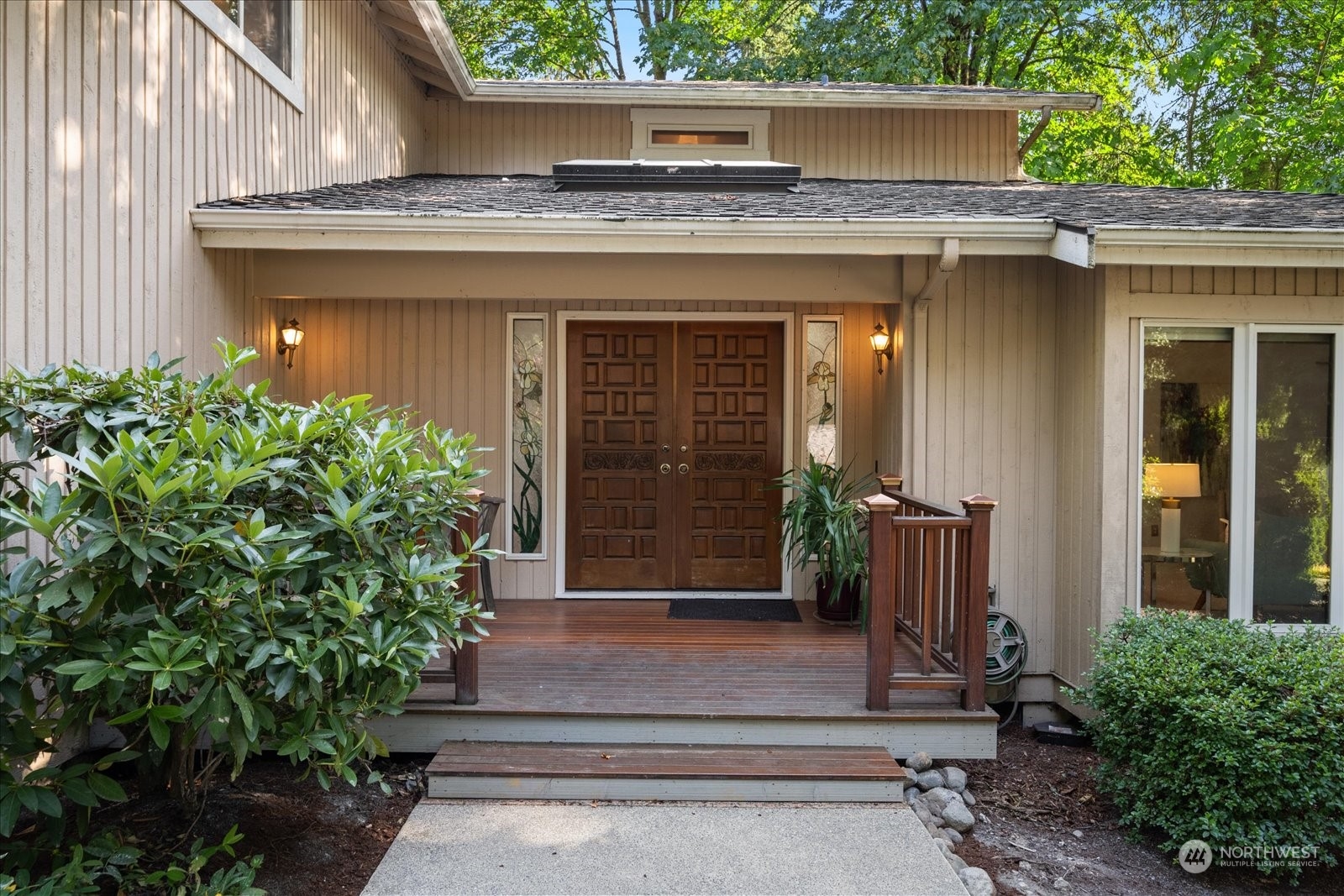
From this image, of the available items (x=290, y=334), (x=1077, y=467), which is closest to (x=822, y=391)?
(x=1077, y=467)

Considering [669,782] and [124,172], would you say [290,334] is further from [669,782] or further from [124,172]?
[669,782]

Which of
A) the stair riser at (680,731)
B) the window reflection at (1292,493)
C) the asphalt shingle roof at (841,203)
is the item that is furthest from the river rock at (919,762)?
the asphalt shingle roof at (841,203)

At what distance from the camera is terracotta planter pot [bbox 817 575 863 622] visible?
592 cm

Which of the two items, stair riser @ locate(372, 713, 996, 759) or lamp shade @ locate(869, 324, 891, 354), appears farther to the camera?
lamp shade @ locate(869, 324, 891, 354)

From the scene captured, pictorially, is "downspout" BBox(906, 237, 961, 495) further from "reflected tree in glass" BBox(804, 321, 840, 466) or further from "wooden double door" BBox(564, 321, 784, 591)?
"wooden double door" BBox(564, 321, 784, 591)

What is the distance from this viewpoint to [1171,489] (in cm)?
483

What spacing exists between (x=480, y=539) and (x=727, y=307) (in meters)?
3.62

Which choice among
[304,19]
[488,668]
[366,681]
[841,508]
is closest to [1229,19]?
[841,508]

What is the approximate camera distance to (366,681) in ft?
10.2

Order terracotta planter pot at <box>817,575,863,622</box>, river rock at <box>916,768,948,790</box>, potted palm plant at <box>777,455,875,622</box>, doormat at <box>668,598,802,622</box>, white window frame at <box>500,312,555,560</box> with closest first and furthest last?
river rock at <box>916,768,948,790</box> → potted palm plant at <box>777,455,875,622</box> → terracotta planter pot at <box>817,575,863,622</box> → doormat at <box>668,598,802,622</box> → white window frame at <box>500,312,555,560</box>

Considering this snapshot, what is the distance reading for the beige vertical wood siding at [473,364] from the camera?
650 cm

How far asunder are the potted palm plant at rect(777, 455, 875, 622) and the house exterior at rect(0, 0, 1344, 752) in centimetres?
45

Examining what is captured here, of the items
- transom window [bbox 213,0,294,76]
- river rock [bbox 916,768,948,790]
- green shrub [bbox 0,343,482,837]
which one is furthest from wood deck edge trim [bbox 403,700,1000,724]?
transom window [bbox 213,0,294,76]

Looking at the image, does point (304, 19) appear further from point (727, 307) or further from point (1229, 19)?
point (1229, 19)
